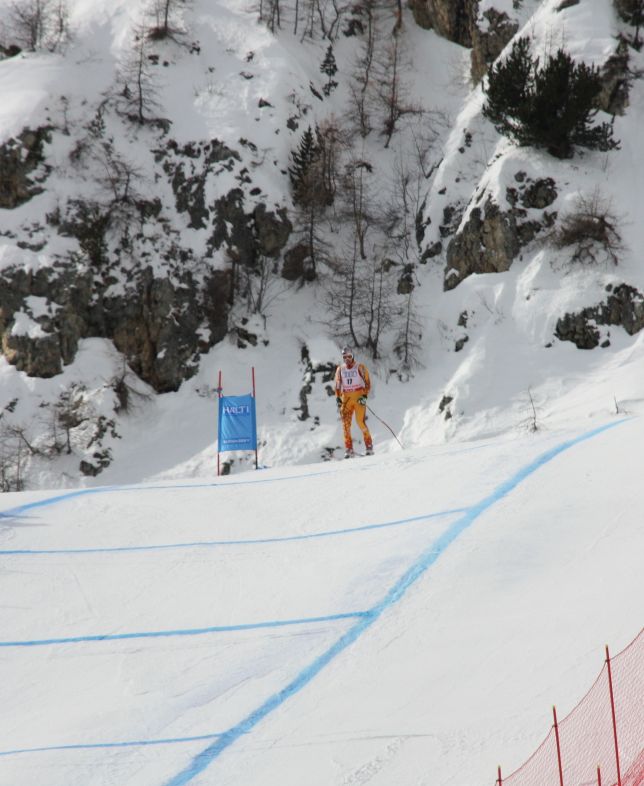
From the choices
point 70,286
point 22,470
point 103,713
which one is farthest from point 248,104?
point 103,713

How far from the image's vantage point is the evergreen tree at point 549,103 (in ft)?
56.3

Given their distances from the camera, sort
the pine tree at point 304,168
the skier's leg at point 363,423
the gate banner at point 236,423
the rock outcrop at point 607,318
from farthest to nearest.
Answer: the pine tree at point 304,168, the rock outcrop at point 607,318, the gate banner at point 236,423, the skier's leg at point 363,423

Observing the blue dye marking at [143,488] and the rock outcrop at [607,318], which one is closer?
the blue dye marking at [143,488]

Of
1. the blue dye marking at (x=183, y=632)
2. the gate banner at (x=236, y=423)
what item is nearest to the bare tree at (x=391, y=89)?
the gate banner at (x=236, y=423)

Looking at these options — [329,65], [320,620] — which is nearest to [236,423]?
[320,620]

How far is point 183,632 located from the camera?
577 centimetres

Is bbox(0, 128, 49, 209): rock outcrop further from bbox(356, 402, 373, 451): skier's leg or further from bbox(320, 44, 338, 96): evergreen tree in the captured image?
bbox(356, 402, 373, 451): skier's leg

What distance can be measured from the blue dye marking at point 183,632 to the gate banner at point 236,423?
7653 millimetres

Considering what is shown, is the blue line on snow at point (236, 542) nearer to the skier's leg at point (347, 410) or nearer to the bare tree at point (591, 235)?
the skier's leg at point (347, 410)

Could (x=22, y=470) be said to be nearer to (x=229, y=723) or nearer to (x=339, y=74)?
(x=229, y=723)

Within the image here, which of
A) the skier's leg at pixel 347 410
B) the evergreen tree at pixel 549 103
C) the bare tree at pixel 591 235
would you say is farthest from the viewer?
the evergreen tree at pixel 549 103

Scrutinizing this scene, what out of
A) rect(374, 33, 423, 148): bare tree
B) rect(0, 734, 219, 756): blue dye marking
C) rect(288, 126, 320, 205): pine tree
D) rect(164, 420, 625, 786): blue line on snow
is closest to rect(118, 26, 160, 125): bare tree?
rect(288, 126, 320, 205): pine tree

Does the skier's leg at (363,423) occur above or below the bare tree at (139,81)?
below

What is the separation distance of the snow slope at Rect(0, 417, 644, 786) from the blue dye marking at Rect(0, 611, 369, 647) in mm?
16
